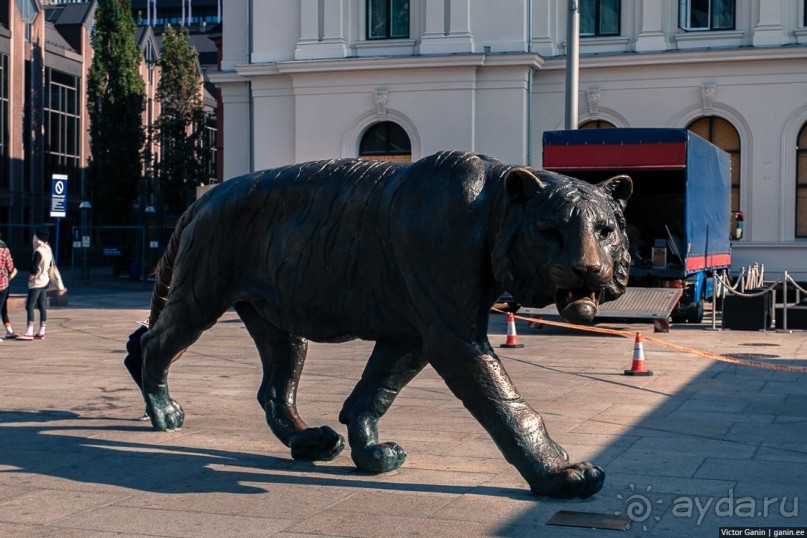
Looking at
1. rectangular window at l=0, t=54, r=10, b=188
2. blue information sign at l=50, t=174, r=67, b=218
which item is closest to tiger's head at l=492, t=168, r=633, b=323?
blue information sign at l=50, t=174, r=67, b=218

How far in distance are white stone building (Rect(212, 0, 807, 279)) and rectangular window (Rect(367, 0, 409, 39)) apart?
0.04m

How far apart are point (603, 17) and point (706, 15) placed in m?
2.81

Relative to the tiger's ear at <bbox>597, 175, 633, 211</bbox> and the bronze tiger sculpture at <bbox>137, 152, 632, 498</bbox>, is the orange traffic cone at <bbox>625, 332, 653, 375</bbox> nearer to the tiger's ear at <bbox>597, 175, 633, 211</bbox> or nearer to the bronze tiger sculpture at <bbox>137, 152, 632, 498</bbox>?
the bronze tiger sculpture at <bbox>137, 152, 632, 498</bbox>

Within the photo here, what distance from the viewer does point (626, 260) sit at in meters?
5.91

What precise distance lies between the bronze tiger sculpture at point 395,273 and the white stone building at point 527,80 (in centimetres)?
2478

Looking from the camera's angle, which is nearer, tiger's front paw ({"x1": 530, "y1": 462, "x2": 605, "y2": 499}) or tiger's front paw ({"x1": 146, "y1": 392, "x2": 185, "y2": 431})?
tiger's front paw ({"x1": 530, "y1": 462, "x2": 605, "y2": 499})

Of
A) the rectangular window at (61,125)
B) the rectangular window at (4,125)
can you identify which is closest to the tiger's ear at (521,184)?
the rectangular window at (4,125)

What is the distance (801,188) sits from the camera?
3030 cm

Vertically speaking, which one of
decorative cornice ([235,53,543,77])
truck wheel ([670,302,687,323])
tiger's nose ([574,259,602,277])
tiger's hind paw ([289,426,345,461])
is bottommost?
truck wheel ([670,302,687,323])

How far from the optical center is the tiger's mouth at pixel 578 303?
573 centimetres

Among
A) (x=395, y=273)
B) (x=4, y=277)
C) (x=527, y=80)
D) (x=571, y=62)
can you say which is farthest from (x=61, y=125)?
(x=395, y=273)

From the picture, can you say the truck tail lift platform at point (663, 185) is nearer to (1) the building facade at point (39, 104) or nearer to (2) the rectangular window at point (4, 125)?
(1) the building facade at point (39, 104)

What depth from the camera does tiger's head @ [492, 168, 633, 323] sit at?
5.68 m

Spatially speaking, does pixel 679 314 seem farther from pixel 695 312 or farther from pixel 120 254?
pixel 120 254
